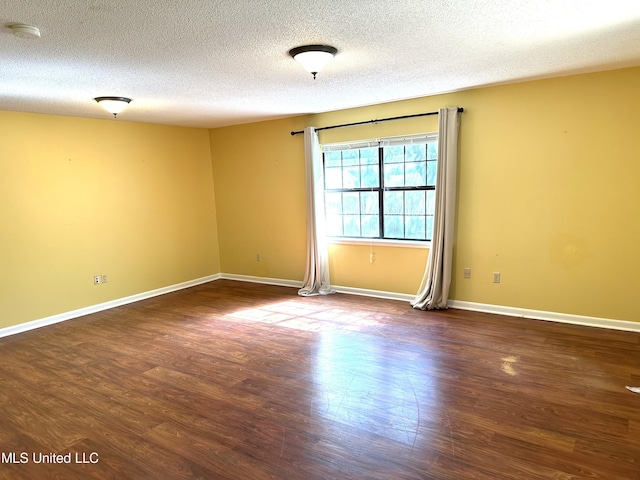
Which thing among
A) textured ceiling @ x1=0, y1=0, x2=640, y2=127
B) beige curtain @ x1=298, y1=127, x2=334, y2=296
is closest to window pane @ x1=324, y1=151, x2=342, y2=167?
beige curtain @ x1=298, y1=127, x2=334, y2=296

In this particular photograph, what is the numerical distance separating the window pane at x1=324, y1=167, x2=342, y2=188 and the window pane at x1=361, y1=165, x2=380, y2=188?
367mm

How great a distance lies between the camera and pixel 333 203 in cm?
543

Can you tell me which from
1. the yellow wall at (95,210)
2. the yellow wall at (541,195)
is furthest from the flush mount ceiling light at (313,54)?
the yellow wall at (95,210)

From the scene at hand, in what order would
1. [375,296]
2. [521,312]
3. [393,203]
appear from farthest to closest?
[375,296] < [393,203] < [521,312]

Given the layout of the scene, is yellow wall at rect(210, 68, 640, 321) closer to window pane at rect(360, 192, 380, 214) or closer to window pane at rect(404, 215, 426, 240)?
window pane at rect(404, 215, 426, 240)

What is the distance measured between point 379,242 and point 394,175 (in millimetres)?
828

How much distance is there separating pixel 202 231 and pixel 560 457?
532 centimetres

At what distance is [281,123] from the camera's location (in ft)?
18.3

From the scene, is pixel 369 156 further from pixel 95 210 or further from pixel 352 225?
pixel 95 210

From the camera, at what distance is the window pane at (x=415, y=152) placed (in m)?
4.63

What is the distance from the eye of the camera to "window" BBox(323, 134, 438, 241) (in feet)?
Answer: 15.3

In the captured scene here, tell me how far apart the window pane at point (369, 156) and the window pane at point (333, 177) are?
37cm

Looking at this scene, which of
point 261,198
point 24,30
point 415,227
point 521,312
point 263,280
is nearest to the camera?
point 24,30

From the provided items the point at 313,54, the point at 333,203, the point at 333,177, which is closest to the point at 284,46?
the point at 313,54
